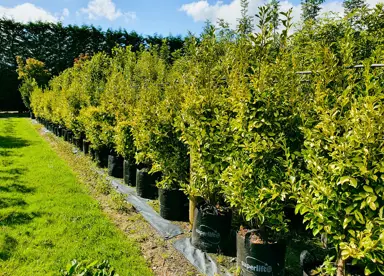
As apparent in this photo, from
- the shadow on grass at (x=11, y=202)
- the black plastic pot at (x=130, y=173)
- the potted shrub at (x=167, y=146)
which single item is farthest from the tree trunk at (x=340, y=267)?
the shadow on grass at (x=11, y=202)

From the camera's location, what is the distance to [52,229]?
11.3 ft

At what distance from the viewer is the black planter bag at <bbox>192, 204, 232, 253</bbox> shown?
9.92 feet

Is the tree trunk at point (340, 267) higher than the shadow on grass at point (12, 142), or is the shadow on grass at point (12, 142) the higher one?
the tree trunk at point (340, 267)

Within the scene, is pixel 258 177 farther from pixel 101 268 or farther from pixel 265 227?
pixel 101 268

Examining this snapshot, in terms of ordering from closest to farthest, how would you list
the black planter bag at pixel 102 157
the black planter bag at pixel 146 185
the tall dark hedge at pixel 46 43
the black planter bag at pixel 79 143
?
the black planter bag at pixel 146 185, the black planter bag at pixel 102 157, the black planter bag at pixel 79 143, the tall dark hedge at pixel 46 43

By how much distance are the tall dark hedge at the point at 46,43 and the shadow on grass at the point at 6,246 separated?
18.0 meters

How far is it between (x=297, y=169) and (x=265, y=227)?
69cm

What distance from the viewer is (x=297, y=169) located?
7.46 ft

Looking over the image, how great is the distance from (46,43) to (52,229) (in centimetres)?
2143

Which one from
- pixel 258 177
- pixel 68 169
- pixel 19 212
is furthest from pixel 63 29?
pixel 258 177

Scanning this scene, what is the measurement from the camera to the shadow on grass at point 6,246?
2890 millimetres

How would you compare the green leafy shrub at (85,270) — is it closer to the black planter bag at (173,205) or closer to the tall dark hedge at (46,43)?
the black planter bag at (173,205)

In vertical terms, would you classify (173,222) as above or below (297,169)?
below

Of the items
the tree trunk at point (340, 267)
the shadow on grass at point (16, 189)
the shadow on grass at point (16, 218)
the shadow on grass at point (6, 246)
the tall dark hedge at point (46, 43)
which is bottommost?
the shadow on grass at point (6, 246)
